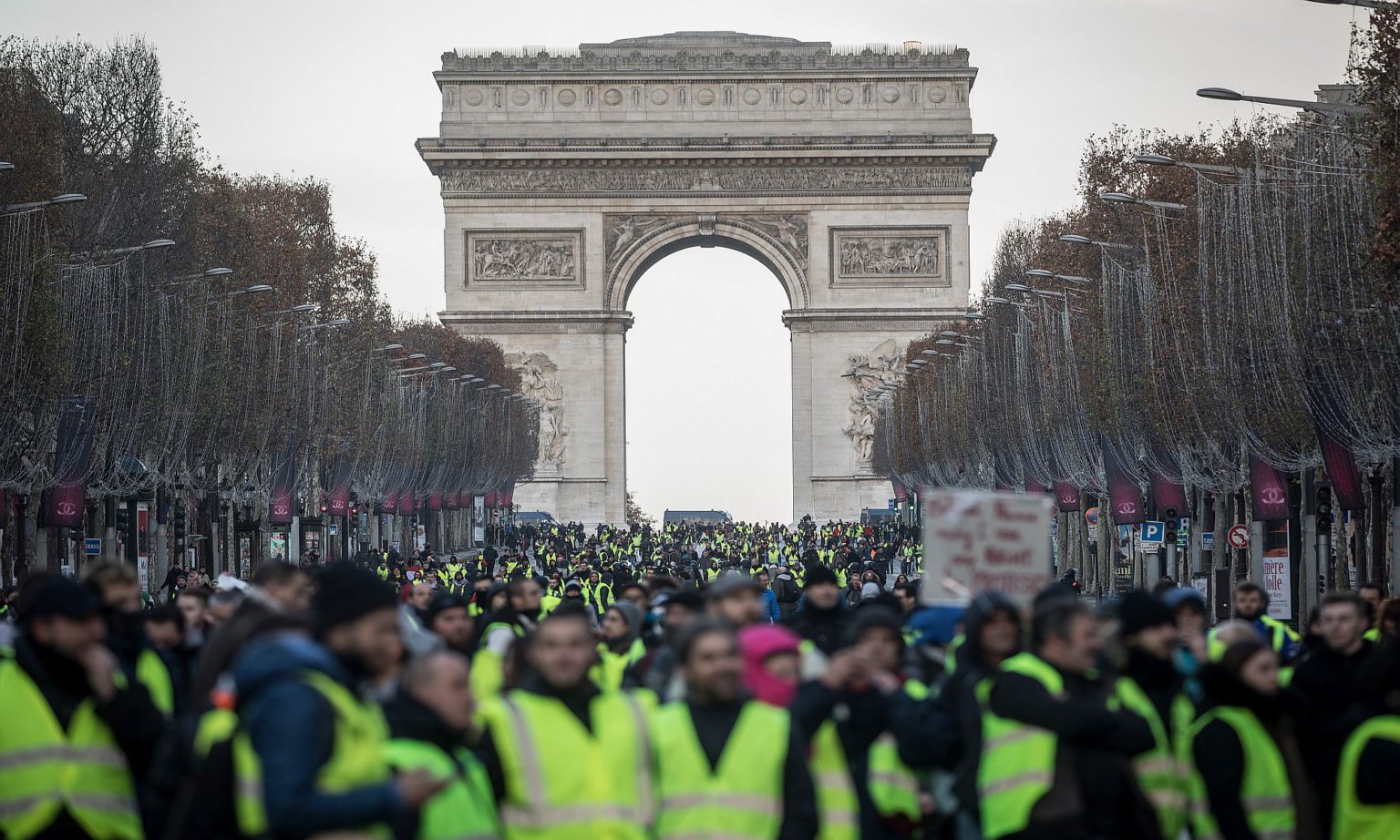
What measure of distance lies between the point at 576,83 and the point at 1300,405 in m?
64.9

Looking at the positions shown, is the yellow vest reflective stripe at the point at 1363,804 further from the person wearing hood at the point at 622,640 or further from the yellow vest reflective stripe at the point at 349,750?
the person wearing hood at the point at 622,640

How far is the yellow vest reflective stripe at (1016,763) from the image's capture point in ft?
31.0

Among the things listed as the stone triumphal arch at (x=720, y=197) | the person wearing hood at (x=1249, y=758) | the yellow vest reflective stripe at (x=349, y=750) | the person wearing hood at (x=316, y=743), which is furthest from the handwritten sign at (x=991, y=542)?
the stone triumphal arch at (x=720, y=197)

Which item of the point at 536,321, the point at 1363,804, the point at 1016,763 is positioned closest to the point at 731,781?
the point at 1016,763

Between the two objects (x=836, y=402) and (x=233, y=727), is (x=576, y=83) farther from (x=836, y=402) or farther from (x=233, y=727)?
(x=233, y=727)

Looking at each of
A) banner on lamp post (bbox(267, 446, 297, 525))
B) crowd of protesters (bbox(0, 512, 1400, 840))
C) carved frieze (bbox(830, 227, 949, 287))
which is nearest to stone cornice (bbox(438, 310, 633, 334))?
carved frieze (bbox(830, 227, 949, 287))

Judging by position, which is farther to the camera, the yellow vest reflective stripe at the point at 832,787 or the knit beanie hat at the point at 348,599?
the yellow vest reflective stripe at the point at 832,787

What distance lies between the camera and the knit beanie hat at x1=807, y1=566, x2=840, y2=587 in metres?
14.2

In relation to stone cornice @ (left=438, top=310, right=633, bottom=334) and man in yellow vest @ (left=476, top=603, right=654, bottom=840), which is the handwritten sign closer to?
man in yellow vest @ (left=476, top=603, right=654, bottom=840)

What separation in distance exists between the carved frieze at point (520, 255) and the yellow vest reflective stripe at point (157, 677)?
89.5 meters

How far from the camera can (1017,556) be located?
11273mm

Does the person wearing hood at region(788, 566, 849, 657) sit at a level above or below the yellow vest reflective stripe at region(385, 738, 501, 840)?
above

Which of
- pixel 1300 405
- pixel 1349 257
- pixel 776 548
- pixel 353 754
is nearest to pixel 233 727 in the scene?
pixel 353 754

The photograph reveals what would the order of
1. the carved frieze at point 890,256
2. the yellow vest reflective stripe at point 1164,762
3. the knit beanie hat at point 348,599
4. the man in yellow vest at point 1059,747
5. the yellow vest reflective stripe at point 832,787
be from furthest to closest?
1. the carved frieze at point 890,256
2. the yellow vest reflective stripe at point 1164,762
3. the yellow vest reflective stripe at point 832,787
4. the man in yellow vest at point 1059,747
5. the knit beanie hat at point 348,599
